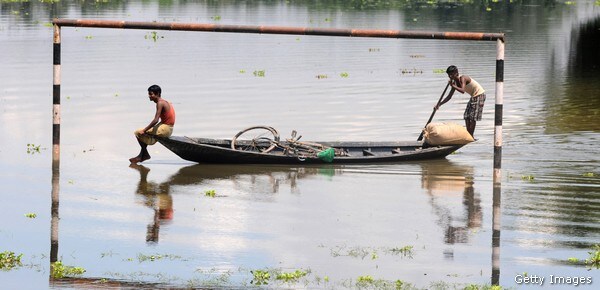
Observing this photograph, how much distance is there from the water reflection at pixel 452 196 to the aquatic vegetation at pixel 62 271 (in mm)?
4486

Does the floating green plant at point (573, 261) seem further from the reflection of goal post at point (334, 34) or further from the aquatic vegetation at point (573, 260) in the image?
the reflection of goal post at point (334, 34)

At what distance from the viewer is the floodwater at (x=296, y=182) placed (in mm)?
12719

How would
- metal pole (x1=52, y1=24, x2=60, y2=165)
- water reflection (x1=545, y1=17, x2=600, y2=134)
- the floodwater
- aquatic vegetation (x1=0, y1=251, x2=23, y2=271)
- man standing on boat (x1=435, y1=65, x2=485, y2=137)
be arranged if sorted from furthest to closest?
water reflection (x1=545, y1=17, x2=600, y2=134), man standing on boat (x1=435, y1=65, x2=485, y2=137), metal pole (x1=52, y1=24, x2=60, y2=165), the floodwater, aquatic vegetation (x1=0, y1=251, x2=23, y2=271)

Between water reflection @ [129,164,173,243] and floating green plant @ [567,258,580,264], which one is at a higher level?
water reflection @ [129,164,173,243]

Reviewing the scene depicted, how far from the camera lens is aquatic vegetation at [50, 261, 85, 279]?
39.6ft

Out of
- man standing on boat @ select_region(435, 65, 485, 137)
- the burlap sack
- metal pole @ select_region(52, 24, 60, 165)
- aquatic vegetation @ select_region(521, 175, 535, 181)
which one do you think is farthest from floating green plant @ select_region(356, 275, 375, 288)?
man standing on boat @ select_region(435, 65, 485, 137)

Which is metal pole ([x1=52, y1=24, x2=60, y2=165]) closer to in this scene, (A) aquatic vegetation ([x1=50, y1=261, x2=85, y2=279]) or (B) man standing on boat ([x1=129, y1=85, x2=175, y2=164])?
(A) aquatic vegetation ([x1=50, y1=261, x2=85, y2=279])

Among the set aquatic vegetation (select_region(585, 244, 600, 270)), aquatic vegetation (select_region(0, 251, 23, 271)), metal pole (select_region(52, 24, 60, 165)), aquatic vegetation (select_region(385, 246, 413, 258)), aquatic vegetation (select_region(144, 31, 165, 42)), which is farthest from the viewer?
aquatic vegetation (select_region(144, 31, 165, 42))

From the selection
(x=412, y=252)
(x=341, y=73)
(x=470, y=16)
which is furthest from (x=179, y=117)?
(x=470, y=16)

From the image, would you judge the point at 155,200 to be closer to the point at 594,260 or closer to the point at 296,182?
the point at 296,182

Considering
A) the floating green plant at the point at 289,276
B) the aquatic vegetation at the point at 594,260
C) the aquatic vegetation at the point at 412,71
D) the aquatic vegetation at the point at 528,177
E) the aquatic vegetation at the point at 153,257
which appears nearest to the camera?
the floating green plant at the point at 289,276

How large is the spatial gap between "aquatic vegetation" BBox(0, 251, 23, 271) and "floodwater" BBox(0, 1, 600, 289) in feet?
0.33

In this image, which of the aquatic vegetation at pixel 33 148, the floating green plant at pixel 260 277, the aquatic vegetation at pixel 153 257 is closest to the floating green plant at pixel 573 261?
the floating green plant at pixel 260 277

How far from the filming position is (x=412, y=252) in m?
13.3
